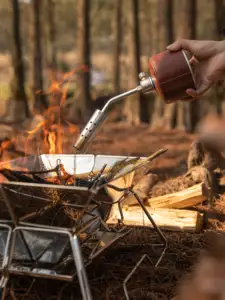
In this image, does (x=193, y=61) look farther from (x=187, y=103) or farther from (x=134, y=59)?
(x=134, y=59)

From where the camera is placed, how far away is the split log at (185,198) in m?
5.11

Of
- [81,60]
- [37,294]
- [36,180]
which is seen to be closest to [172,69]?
[36,180]

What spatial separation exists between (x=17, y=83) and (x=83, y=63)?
6.51 ft

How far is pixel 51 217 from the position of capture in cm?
346

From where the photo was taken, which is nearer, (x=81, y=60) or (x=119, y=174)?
(x=119, y=174)

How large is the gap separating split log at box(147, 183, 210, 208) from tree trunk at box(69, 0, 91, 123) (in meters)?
9.85

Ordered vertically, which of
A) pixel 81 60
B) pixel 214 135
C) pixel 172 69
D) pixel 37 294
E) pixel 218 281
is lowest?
pixel 37 294

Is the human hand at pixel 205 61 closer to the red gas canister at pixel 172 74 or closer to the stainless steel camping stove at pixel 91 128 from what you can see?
the red gas canister at pixel 172 74

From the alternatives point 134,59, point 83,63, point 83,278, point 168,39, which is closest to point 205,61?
point 83,278

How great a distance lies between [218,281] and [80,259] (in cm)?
152

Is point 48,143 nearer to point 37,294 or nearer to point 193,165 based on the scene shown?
point 37,294

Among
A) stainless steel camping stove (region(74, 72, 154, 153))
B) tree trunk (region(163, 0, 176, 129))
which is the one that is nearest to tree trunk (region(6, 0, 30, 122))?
tree trunk (region(163, 0, 176, 129))

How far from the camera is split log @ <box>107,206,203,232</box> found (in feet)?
15.4

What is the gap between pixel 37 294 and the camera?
11.3 ft
